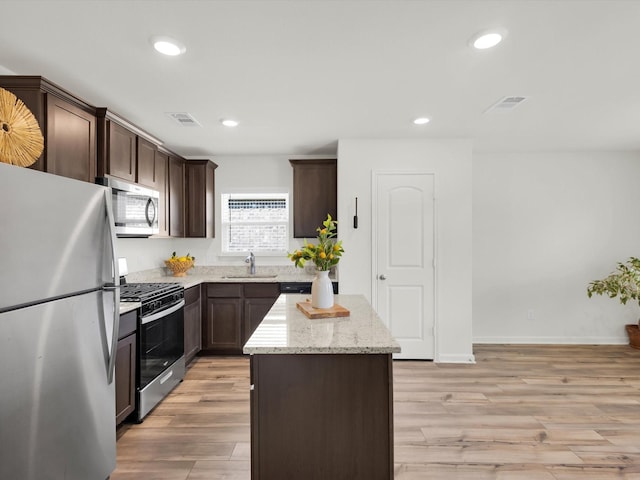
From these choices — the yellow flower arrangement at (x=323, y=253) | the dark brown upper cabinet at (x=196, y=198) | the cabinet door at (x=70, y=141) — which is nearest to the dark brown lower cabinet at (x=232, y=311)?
the dark brown upper cabinet at (x=196, y=198)

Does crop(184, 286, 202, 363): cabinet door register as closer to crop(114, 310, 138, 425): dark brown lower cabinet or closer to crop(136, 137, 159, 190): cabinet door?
crop(114, 310, 138, 425): dark brown lower cabinet

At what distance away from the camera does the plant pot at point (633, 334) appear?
426cm

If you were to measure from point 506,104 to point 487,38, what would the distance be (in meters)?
1.17

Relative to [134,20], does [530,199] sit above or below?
below

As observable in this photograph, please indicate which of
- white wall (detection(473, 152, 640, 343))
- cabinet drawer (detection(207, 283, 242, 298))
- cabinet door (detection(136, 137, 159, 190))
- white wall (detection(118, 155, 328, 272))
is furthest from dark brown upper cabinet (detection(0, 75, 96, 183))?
white wall (detection(473, 152, 640, 343))

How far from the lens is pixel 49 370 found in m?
1.51

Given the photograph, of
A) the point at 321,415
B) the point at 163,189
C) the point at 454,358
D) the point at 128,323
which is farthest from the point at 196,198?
the point at 454,358

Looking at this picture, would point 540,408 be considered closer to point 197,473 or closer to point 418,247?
point 418,247

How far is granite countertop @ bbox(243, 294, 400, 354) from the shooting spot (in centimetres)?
148

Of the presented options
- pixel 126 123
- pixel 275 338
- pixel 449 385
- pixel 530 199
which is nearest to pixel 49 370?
pixel 275 338

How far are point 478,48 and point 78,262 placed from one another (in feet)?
8.05

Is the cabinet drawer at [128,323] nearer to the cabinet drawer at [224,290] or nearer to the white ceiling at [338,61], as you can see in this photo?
the cabinet drawer at [224,290]

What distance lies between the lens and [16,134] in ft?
5.71

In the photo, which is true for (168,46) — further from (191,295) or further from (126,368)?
(191,295)
